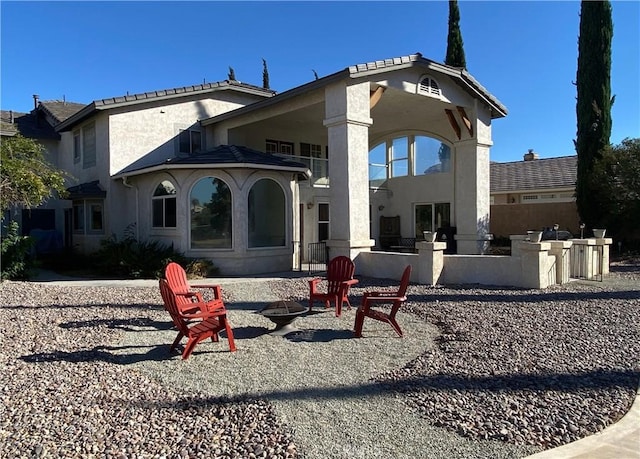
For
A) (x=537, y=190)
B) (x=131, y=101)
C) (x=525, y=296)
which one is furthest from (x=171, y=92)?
(x=537, y=190)

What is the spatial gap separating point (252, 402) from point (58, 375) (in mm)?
2391

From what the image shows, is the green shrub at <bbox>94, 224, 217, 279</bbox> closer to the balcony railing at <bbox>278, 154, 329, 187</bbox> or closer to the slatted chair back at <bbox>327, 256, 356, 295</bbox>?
the slatted chair back at <bbox>327, 256, 356, 295</bbox>

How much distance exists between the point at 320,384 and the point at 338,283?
3.84 meters

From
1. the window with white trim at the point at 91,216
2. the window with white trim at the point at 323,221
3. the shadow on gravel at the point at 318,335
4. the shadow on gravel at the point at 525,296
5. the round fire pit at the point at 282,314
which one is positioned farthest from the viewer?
the window with white trim at the point at 323,221

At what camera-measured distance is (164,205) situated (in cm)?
1484

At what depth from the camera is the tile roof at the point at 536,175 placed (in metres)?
26.3

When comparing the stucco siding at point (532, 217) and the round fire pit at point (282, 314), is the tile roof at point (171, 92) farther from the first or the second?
the stucco siding at point (532, 217)

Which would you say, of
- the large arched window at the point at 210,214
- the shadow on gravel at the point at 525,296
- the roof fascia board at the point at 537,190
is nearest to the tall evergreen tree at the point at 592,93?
the roof fascia board at the point at 537,190

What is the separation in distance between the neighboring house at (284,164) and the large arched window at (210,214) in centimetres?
3

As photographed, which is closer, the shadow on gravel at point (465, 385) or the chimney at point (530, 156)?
the shadow on gravel at point (465, 385)

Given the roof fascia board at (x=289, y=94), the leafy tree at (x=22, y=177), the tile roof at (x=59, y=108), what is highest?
the tile roof at (x=59, y=108)

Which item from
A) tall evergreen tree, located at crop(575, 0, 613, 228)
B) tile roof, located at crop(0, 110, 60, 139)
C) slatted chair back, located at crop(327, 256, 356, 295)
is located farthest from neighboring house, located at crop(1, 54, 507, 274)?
tall evergreen tree, located at crop(575, 0, 613, 228)

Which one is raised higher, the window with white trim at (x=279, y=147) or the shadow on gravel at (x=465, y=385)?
the window with white trim at (x=279, y=147)

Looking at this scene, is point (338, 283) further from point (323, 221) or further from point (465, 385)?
point (323, 221)
